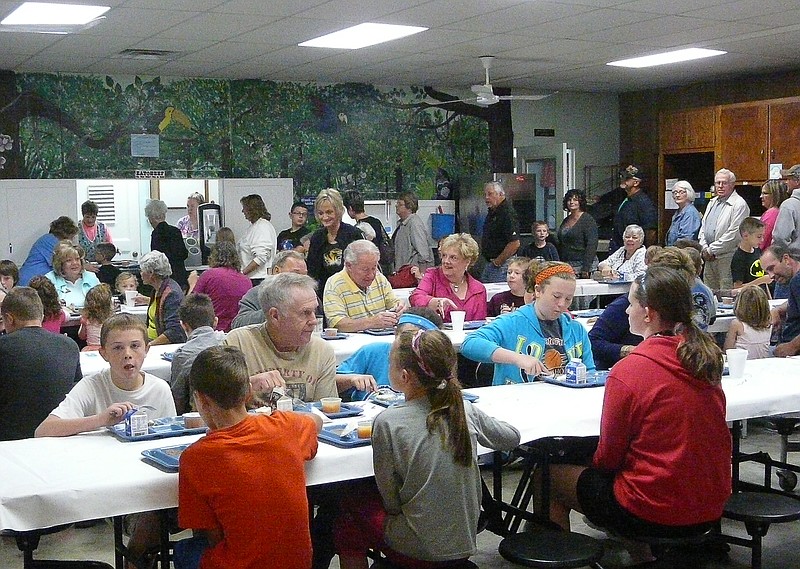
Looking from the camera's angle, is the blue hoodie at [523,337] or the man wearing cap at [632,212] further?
the man wearing cap at [632,212]

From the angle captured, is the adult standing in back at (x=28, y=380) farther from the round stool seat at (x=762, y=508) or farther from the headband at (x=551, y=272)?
the round stool seat at (x=762, y=508)

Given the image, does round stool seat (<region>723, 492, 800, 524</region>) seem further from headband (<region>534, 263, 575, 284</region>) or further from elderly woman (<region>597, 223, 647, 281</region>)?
elderly woman (<region>597, 223, 647, 281</region>)

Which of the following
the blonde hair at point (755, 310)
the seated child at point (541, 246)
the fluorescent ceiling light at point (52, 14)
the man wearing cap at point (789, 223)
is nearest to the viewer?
the blonde hair at point (755, 310)

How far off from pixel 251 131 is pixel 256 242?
6.55 feet

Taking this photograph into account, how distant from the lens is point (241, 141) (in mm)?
11000

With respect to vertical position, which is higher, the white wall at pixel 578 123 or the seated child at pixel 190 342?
the white wall at pixel 578 123

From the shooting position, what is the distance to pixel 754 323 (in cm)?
554

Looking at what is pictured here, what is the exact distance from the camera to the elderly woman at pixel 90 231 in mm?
9836

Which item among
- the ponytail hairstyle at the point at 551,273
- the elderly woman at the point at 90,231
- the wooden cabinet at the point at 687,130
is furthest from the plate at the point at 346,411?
the wooden cabinet at the point at 687,130

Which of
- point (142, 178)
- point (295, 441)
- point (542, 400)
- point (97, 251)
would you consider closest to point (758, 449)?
point (542, 400)

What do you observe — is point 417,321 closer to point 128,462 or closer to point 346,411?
point 346,411

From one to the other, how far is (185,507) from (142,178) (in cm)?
832

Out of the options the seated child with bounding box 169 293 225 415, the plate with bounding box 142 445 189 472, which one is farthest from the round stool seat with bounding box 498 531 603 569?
the seated child with bounding box 169 293 225 415

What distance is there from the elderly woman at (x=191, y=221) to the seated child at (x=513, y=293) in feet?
16.1
